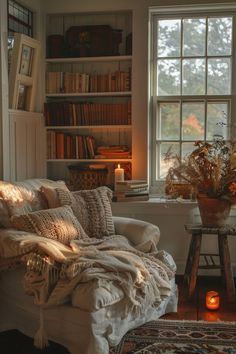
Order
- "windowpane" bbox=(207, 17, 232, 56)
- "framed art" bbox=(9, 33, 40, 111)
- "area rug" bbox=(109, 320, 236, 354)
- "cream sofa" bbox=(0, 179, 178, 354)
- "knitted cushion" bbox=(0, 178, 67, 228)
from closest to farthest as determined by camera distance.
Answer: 1. "cream sofa" bbox=(0, 179, 178, 354)
2. "area rug" bbox=(109, 320, 236, 354)
3. "knitted cushion" bbox=(0, 178, 67, 228)
4. "framed art" bbox=(9, 33, 40, 111)
5. "windowpane" bbox=(207, 17, 232, 56)

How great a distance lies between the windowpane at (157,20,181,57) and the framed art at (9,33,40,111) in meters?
1.18

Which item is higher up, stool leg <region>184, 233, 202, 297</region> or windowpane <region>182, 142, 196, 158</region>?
windowpane <region>182, 142, 196, 158</region>

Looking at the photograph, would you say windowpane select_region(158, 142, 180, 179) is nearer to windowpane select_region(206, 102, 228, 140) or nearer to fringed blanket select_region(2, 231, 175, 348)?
windowpane select_region(206, 102, 228, 140)

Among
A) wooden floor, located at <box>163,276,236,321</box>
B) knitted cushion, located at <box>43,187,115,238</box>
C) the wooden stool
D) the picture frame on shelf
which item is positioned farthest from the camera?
the picture frame on shelf

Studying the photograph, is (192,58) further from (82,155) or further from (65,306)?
(65,306)

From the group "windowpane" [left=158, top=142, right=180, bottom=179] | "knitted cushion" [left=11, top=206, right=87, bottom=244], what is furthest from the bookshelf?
"knitted cushion" [left=11, top=206, right=87, bottom=244]

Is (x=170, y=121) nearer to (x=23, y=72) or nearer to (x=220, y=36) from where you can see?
(x=220, y=36)

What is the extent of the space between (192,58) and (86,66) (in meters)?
1.03

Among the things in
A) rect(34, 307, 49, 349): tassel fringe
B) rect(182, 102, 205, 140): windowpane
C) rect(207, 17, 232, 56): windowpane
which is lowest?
rect(34, 307, 49, 349): tassel fringe

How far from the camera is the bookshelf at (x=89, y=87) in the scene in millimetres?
4434

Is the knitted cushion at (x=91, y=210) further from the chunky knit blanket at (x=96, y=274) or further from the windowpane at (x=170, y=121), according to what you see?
the windowpane at (x=170, y=121)

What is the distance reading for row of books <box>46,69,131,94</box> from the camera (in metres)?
4.42

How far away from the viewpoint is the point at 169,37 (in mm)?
4477

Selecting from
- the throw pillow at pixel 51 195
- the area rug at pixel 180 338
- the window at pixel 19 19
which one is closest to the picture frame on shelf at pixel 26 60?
the window at pixel 19 19
